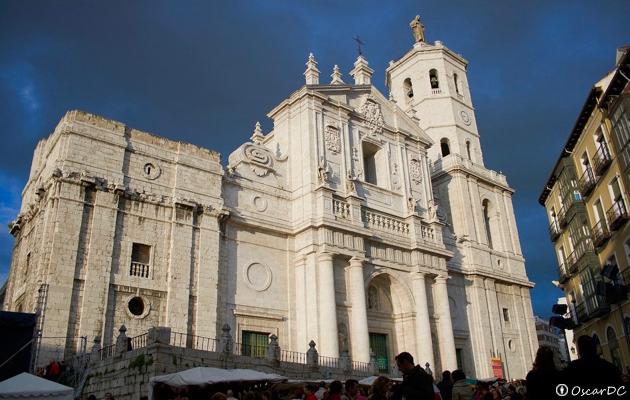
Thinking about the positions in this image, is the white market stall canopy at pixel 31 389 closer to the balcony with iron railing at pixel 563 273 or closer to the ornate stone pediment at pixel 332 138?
the ornate stone pediment at pixel 332 138

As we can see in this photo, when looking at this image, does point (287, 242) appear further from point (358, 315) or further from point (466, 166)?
point (466, 166)

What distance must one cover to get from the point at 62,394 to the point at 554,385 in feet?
38.7

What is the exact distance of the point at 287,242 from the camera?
24.9 meters

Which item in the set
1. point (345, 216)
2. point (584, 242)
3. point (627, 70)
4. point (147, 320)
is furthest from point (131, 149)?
point (584, 242)

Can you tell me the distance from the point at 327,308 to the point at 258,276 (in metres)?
3.24

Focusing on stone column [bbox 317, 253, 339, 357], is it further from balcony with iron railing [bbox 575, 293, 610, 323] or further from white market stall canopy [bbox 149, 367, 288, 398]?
balcony with iron railing [bbox 575, 293, 610, 323]

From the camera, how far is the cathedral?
1923cm

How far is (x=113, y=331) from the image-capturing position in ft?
61.4

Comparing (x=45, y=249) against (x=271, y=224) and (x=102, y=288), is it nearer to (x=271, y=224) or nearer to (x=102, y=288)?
(x=102, y=288)

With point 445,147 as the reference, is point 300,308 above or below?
below

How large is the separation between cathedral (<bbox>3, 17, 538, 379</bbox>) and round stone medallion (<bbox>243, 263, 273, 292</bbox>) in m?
0.05

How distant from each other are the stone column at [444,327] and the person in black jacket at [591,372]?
22659mm

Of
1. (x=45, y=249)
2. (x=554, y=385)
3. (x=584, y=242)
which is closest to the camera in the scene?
(x=554, y=385)

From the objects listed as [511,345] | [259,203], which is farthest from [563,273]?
[259,203]
